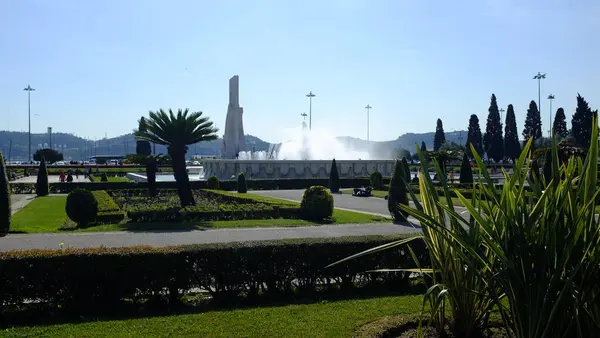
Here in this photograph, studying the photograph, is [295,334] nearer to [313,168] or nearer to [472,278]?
[472,278]

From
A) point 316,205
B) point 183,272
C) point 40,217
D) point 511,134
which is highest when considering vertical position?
point 511,134

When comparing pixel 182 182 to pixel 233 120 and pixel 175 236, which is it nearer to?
pixel 175 236

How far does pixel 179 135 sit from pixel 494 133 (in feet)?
173

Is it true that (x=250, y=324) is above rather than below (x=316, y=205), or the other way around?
below

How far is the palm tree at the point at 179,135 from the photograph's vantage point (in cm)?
2409

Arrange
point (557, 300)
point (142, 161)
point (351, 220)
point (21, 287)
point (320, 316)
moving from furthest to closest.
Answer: point (142, 161)
point (351, 220)
point (21, 287)
point (320, 316)
point (557, 300)

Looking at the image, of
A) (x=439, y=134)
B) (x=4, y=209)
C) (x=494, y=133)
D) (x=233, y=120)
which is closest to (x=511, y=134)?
(x=494, y=133)

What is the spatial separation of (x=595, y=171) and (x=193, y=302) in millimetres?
5657

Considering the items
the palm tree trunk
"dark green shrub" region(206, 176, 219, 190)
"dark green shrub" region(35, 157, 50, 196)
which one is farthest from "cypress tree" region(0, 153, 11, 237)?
"dark green shrub" region(206, 176, 219, 190)

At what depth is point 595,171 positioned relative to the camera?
14.0 feet

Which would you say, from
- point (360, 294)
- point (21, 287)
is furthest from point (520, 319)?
point (21, 287)

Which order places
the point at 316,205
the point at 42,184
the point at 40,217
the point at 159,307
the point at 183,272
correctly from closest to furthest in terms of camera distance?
the point at 159,307 < the point at 183,272 < the point at 316,205 < the point at 40,217 < the point at 42,184

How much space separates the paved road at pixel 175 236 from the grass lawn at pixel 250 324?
262 inches

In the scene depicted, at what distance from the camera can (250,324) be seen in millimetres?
6559
